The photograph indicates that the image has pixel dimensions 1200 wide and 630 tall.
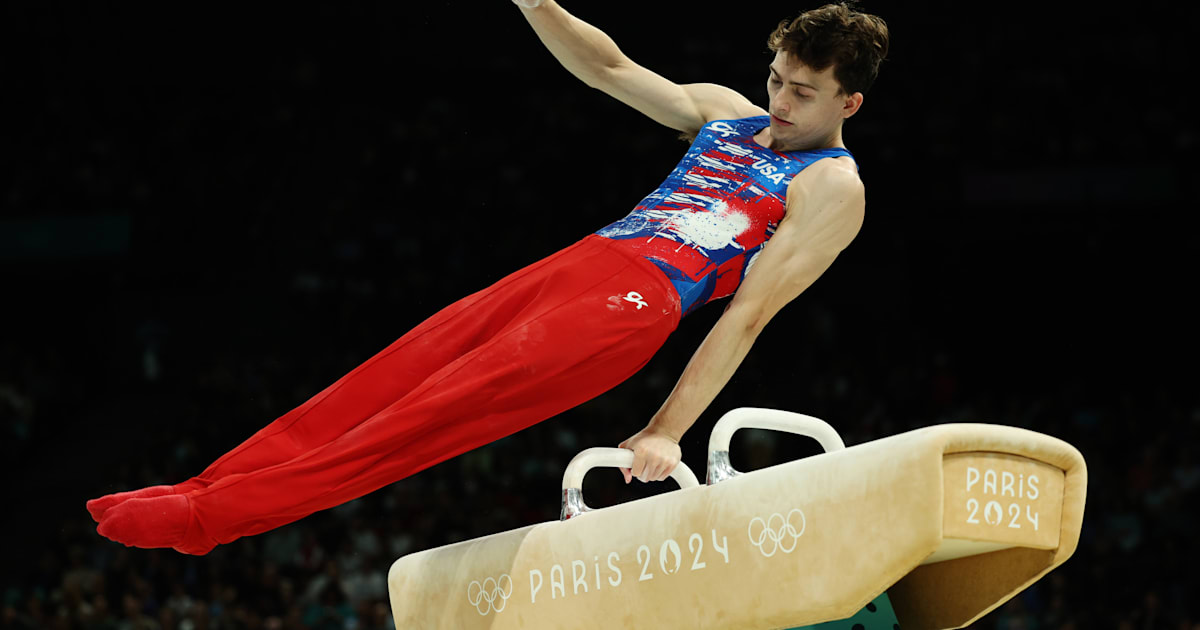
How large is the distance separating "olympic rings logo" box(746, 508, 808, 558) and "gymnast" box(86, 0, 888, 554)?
0.42 meters

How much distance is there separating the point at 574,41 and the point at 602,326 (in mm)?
933

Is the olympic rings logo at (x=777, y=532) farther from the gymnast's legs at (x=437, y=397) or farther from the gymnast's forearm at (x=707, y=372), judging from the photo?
the gymnast's legs at (x=437, y=397)

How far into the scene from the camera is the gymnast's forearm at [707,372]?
9.34 ft

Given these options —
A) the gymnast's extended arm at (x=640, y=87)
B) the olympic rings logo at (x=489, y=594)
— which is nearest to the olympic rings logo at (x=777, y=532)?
the olympic rings logo at (x=489, y=594)

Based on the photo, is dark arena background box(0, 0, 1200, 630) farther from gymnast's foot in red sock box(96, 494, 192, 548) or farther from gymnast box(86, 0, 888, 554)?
gymnast's foot in red sock box(96, 494, 192, 548)

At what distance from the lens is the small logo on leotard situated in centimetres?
294

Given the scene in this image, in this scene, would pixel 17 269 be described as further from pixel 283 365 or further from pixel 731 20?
pixel 731 20

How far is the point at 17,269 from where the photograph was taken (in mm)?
11977

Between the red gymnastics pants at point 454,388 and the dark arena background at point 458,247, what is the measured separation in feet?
17.1

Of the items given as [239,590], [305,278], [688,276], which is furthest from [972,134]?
[688,276]

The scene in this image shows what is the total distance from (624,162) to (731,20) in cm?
244

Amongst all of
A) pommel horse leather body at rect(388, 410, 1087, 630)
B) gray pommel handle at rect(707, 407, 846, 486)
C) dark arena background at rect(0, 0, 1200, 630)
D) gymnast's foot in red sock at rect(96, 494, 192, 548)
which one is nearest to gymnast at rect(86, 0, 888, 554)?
gymnast's foot in red sock at rect(96, 494, 192, 548)

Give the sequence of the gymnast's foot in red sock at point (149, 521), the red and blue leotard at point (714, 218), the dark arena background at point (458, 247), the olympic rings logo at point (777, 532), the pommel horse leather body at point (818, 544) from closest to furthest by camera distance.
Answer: the pommel horse leather body at point (818, 544) → the olympic rings logo at point (777, 532) → the gymnast's foot in red sock at point (149, 521) → the red and blue leotard at point (714, 218) → the dark arena background at point (458, 247)

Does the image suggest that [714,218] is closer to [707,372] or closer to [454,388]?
[707,372]
